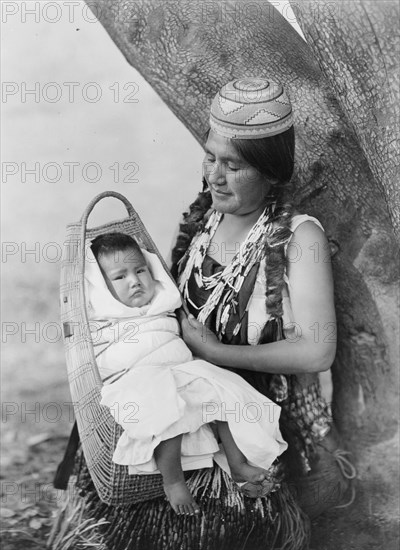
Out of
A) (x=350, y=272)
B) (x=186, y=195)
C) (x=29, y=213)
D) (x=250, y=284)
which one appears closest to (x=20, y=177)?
(x=29, y=213)

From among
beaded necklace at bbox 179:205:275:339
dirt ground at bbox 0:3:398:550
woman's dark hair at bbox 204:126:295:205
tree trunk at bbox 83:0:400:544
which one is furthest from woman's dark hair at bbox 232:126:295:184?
dirt ground at bbox 0:3:398:550

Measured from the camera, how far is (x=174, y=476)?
2650mm

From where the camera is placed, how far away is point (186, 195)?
3.51 metres

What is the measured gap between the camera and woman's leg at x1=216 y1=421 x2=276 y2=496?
8.98 ft

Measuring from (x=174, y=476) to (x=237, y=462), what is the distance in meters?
0.21

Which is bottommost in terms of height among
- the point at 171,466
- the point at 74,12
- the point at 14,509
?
the point at 14,509

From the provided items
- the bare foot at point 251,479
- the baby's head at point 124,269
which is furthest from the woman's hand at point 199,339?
the bare foot at point 251,479

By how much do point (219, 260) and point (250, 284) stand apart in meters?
0.20

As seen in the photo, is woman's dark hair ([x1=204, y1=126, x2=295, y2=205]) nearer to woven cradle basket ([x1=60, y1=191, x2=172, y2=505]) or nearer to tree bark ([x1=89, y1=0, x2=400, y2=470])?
tree bark ([x1=89, y1=0, x2=400, y2=470])

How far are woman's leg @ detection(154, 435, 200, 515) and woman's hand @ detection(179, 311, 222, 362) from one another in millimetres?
351

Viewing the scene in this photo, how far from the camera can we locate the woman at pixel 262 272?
276 centimetres

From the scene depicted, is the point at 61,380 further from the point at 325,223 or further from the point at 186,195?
the point at 325,223

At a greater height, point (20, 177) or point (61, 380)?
point (20, 177)

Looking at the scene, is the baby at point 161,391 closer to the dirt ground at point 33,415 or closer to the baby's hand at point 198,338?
the baby's hand at point 198,338
